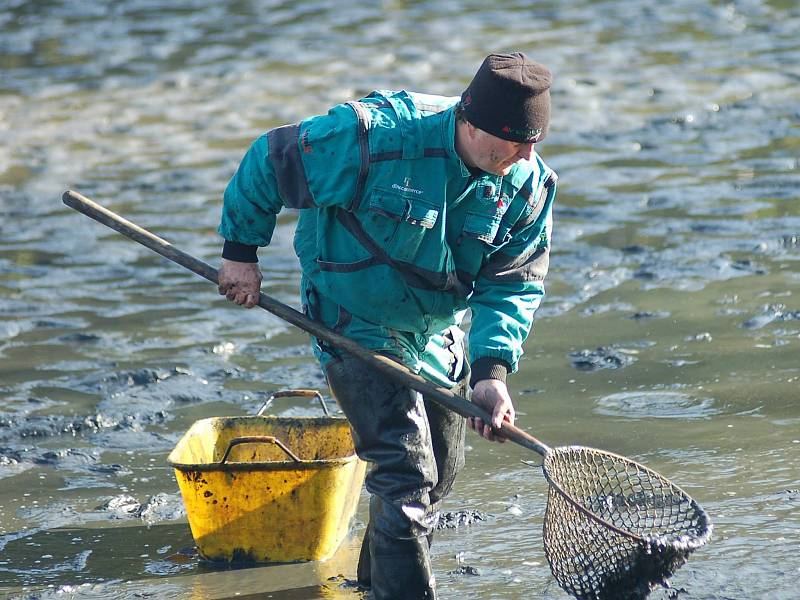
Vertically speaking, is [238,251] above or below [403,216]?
below

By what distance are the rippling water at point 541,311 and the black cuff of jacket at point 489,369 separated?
29.7 inches

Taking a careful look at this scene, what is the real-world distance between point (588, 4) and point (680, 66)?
2975mm

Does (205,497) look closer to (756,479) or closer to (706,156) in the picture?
(756,479)

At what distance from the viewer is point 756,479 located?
4.90 meters

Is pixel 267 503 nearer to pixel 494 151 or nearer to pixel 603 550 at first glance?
pixel 603 550

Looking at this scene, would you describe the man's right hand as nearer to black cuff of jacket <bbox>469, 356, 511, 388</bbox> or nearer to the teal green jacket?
the teal green jacket

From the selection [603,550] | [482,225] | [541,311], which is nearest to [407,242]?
[482,225]

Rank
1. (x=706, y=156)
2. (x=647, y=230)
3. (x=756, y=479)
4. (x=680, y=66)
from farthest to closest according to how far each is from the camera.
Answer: (x=680, y=66)
(x=706, y=156)
(x=647, y=230)
(x=756, y=479)

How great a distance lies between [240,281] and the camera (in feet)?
13.3

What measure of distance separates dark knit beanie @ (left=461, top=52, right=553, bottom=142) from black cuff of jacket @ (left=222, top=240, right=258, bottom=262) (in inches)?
32.3

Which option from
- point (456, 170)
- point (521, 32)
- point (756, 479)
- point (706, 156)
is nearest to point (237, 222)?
point (456, 170)

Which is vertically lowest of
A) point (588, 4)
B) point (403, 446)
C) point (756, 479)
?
point (588, 4)

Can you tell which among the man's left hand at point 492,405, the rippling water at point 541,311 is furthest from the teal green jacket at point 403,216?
the rippling water at point 541,311

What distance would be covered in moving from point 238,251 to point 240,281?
9 centimetres
